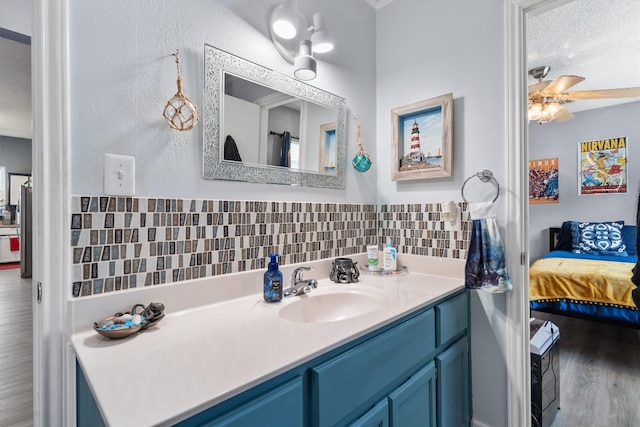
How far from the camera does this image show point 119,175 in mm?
937

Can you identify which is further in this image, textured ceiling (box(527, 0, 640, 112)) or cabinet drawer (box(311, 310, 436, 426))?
textured ceiling (box(527, 0, 640, 112))

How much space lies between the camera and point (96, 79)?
912mm

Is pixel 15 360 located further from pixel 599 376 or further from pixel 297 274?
pixel 599 376

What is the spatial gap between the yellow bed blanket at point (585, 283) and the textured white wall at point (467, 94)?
5.91ft

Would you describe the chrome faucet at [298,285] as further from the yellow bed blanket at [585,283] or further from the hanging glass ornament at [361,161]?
the yellow bed blanket at [585,283]

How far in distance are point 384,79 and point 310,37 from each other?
58cm

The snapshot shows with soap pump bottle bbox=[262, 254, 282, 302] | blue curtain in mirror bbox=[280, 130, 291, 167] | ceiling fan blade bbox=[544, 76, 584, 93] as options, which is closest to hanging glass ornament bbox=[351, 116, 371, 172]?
blue curtain in mirror bbox=[280, 130, 291, 167]

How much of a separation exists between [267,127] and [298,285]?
696mm

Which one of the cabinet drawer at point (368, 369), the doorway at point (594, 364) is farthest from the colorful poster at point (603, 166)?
the cabinet drawer at point (368, 369)

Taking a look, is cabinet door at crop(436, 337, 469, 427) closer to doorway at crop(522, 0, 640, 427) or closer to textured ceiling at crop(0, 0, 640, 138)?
doorway at crop(522, 0, 640, 427)

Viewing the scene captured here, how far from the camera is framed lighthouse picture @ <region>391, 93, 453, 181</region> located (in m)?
1.57

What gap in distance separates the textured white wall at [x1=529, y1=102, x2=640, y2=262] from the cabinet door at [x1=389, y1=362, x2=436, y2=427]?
4245mm

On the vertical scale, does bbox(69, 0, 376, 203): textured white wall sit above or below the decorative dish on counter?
above

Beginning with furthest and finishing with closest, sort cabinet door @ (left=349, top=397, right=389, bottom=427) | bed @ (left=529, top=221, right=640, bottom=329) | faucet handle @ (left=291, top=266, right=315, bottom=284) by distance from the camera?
bed @ (left=529, top=221, right=640, bottom=329) → faucet handle @ (left=291, top=266, right=315, bottom=284) → cabinet door @ (left=349, top=397, right=389, bottom=427)
